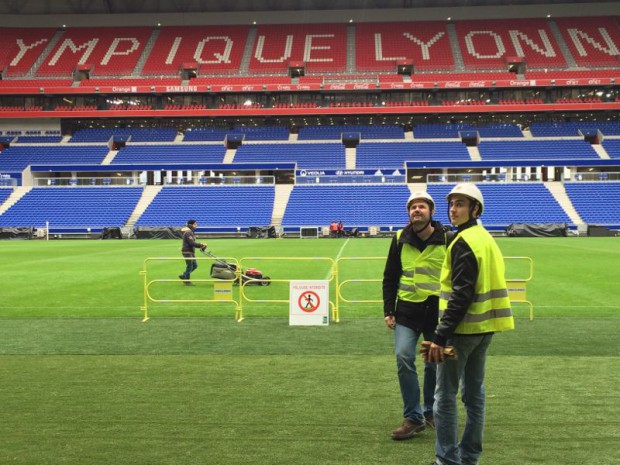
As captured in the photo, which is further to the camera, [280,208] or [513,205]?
[280,208]

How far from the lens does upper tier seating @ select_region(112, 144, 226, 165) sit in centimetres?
5153

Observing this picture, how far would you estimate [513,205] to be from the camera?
44.7m

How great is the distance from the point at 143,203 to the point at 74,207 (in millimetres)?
5918

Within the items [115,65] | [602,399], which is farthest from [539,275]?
[115,65]

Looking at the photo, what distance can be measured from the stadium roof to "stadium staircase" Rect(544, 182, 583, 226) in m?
26.3

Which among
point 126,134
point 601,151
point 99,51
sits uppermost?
point 99,51

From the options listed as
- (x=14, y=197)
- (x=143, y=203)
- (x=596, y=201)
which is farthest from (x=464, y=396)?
(x=14, y=197)

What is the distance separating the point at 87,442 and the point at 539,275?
599 inches

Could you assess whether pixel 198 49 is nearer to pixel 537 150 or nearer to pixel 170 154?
pixel 170 154

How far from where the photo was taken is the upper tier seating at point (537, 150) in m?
49.3

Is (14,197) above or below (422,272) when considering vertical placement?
above

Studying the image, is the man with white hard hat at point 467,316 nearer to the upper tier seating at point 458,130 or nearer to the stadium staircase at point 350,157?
the stadium staircase at point 350,157

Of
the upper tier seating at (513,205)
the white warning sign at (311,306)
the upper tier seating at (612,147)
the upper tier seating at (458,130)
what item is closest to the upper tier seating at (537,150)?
the upper tier seating at (612,147)

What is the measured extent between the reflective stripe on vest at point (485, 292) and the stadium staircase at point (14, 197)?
5133cm
